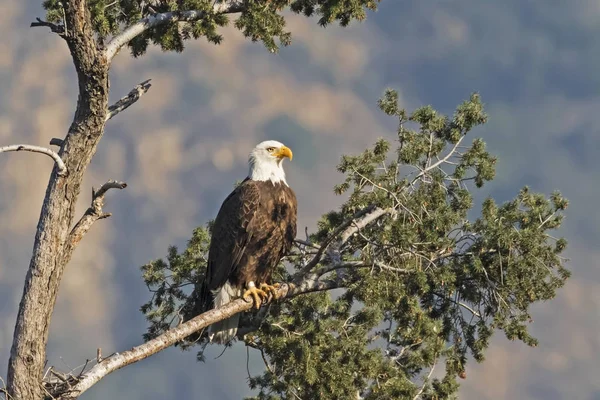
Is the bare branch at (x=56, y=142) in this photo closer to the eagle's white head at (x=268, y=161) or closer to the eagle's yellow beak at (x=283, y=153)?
the eagle's white head at (x=268, y=161)

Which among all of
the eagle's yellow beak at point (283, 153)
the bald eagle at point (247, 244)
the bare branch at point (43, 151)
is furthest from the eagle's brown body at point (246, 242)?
the bare branch at point (43, 151)

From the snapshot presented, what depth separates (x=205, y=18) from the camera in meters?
9.05

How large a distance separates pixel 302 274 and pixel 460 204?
6.31 feet

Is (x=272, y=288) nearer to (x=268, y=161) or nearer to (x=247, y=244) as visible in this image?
(x=247, y=244)

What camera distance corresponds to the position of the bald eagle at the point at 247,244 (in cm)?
867

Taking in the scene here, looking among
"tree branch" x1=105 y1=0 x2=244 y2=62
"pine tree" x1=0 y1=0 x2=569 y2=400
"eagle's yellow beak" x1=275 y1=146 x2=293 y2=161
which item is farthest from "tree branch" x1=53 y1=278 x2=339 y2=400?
"tree branch" x1=105 y1=0 x2=244 y2=62

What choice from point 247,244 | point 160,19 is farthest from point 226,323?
point 160,19

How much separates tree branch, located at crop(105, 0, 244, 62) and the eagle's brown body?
201 cm

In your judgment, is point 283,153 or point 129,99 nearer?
point 129,99

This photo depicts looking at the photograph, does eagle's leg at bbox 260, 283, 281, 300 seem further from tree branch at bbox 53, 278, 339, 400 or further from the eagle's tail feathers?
tree branch at bbox 53, 278, 339, 400

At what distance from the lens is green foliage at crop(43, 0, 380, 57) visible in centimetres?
896

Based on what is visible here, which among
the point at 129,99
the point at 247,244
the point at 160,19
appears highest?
the point at 160,19

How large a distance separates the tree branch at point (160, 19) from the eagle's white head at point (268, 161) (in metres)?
1.60

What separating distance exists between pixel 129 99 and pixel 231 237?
73.1 inches
